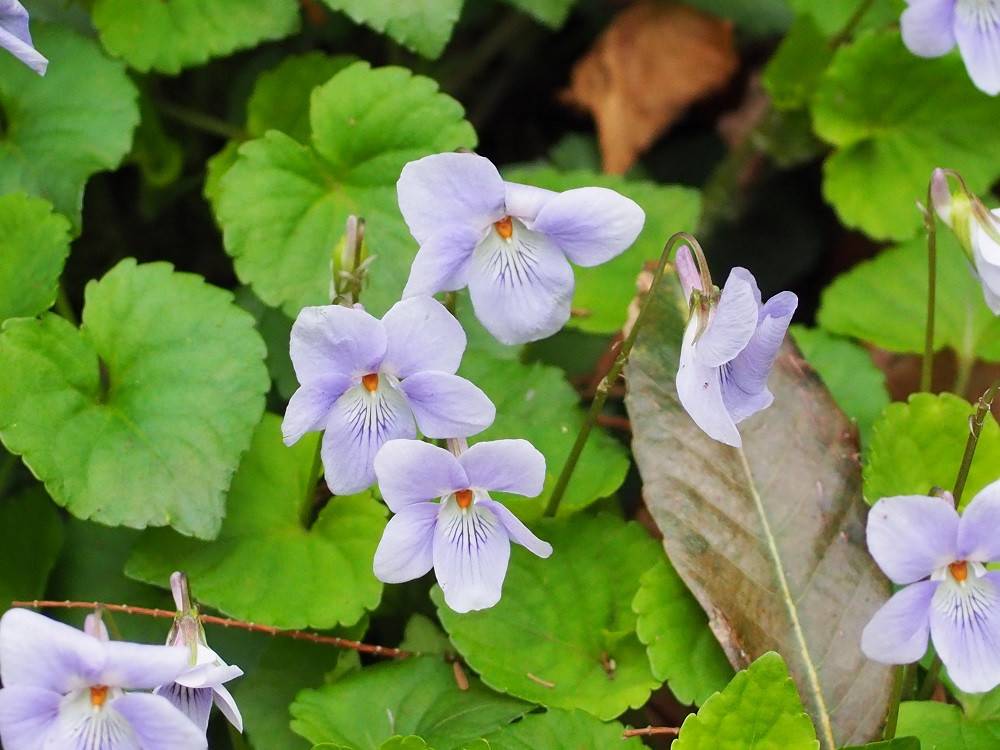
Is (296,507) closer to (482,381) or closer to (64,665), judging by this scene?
(482,381)

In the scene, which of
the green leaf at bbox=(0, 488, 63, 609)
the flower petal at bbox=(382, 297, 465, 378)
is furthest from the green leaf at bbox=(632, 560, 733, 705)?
the green leaf at bbox=(0, 488, 63, 609)

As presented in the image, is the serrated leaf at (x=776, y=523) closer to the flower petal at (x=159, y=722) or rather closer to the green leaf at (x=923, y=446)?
the green leaf at (x=923, y=446)

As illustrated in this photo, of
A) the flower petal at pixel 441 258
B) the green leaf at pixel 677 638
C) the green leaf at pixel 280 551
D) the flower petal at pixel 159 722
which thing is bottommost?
the green leaf at pixel 280 551

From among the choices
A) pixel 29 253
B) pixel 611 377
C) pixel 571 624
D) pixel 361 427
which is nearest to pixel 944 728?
pixel 571 624

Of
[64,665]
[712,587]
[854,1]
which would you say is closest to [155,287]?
[64,665]

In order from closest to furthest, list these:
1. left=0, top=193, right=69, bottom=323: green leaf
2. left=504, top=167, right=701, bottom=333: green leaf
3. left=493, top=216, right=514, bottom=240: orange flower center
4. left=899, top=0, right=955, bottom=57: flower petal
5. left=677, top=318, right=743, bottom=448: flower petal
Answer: left=677, top=318, right=743, bottom=448: flower petal
left=493, top=216, right=514, bottom=240: orange flower center
left=0, top=193, right=69, bottom=323: green leaf
left=899, top=0, right=955, bottom=57: flower petal
left=504, top=167, right=701, bottom=333: green leaf

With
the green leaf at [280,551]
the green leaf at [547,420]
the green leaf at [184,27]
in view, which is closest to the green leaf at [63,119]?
the green leaf at [184,27]

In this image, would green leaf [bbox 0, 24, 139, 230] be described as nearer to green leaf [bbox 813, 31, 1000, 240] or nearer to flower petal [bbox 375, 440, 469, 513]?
flower petal [bbox 375, 440, 469, 513]
